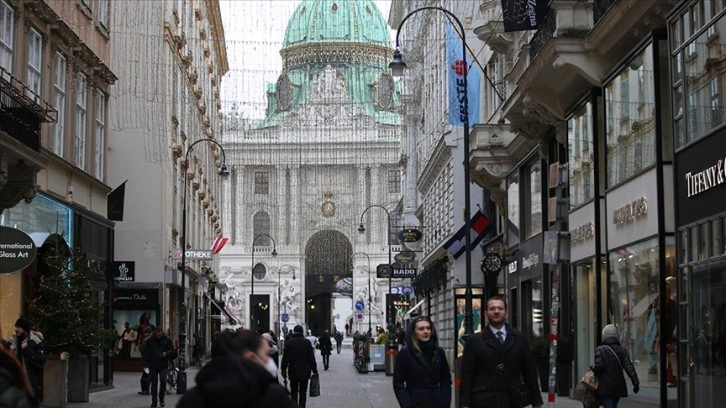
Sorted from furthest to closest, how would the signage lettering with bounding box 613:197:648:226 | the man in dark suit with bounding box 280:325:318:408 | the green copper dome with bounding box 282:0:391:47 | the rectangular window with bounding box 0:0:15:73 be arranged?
the green copper dome with bounding box 282:0:391:47
the rectangular window with bounding box 0:0:15:73
the signage lettering with bounding box 613:197:648:226
the man in dark suit with bounding box 280:325:318:408

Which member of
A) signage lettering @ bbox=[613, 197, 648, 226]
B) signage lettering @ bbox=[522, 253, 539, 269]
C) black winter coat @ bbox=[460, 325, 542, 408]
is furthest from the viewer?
signage lettering @ bbox=[522, 253, 539, 269]

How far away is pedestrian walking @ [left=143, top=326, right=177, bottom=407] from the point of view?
1019 inches

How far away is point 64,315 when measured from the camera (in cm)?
2381

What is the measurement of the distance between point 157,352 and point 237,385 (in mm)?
21041

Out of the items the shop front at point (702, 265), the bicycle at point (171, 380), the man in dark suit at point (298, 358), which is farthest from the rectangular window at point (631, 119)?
the bicycle at point (171, 380)

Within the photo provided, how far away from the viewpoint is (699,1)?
57.6ft

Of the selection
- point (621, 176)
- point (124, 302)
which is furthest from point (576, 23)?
point (124, 302)

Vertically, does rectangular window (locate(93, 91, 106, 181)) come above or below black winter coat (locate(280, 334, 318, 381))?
above

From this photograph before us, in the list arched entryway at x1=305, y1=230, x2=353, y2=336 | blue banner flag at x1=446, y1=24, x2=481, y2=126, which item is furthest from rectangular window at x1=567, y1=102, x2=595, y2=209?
arched entryway at x1=305, y1=230, x2=353, y2=336

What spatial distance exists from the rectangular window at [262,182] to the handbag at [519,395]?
355ft

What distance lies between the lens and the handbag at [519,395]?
10984mm

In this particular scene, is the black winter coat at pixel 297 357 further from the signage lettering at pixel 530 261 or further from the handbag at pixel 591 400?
the signage lettering at pixel 530 261

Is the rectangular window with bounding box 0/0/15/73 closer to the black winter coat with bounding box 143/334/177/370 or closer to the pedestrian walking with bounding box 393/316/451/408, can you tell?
the black winter coat with bounding box 143/334/177/370

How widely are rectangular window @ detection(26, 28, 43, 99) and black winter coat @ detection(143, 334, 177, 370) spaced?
5.42 meters
